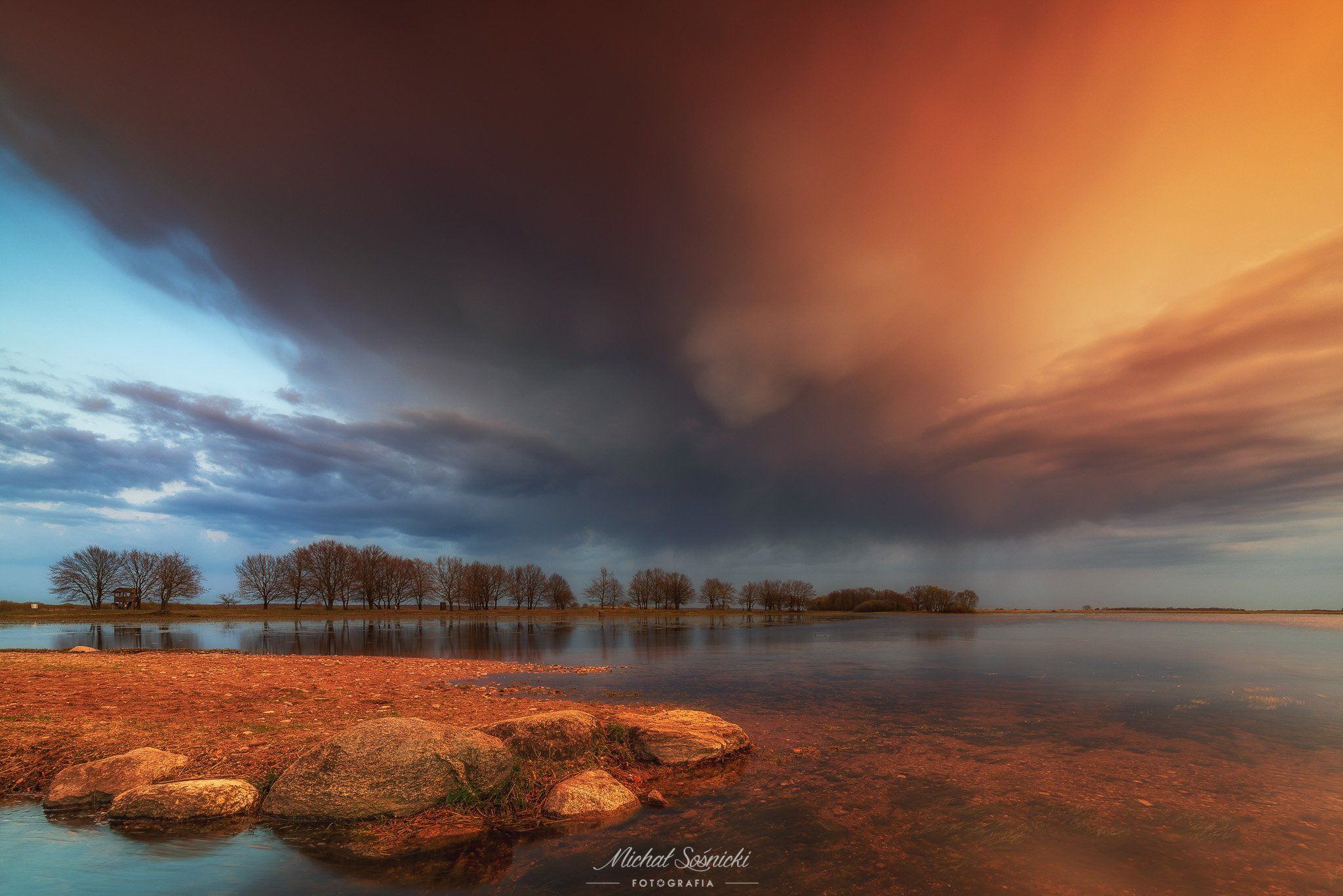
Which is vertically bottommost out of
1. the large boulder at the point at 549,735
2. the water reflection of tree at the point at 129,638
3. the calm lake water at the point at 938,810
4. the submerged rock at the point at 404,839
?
the water reflection of tree at the point at 129,638

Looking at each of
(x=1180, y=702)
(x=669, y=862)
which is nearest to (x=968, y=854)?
(x=669, y=862)

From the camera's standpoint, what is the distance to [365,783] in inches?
421

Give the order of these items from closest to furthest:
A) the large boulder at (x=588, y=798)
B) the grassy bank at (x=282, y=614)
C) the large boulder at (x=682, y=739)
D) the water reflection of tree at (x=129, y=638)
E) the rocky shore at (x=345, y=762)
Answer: the rocky shore at (x=345, y=762)
the large boulder at (x=588, y=798)
the large boulder at (x=682, y=739)
the water reflection of tree at (x=129, y=638)
the grassy bank at (x=282, y=614)

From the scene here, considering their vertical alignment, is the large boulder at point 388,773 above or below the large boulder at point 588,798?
above

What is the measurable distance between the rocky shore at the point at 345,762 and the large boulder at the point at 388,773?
2 cm

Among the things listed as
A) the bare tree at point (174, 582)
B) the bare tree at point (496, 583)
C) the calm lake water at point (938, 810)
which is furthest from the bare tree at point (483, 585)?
the calm lake water at point (938, 810)

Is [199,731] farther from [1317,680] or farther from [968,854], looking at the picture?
[1317,680]

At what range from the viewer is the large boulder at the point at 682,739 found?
14.6 meters

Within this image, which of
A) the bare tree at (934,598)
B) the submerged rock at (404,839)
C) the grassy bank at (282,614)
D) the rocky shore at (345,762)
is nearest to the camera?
the submerged rock at (404,839)

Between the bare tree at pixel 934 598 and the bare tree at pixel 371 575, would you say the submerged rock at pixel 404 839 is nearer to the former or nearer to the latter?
the bare tree at pixel 371 575

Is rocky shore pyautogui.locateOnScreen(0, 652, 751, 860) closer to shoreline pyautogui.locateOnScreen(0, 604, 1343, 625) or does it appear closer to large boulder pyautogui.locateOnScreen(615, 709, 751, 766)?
large boulder pyautogui.locateOnScreen(615, 709, 751, 766)

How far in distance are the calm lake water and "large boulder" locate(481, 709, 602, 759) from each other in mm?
2689

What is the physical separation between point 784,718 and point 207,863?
17346 mm

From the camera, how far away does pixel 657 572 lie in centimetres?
18088
